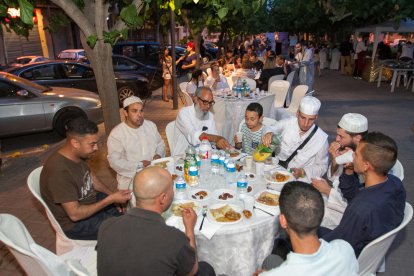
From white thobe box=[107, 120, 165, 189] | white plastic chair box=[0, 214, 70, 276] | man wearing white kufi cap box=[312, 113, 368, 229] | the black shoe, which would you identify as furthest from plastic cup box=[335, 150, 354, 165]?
white plastic chair box=[0, 214, 70, 276]

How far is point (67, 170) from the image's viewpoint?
113 inches

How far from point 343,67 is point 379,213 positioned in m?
18.7

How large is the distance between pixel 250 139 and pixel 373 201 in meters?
2.43

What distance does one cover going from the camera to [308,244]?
1905mm

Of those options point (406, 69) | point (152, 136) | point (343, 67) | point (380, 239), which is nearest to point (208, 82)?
point (152, 136)

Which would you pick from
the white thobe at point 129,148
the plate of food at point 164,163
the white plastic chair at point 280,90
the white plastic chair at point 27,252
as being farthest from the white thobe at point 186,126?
the white plastic chair at point 280,90

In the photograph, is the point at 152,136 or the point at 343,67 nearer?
the point at 152,136

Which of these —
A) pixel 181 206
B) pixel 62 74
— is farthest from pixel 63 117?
pixel 181 206

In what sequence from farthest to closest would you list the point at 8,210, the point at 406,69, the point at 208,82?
the point at 406,69
the point at 208,82
the point at 8,210

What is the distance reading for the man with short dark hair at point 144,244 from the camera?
6.19ft

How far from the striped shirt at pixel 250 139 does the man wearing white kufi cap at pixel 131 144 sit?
Result: 1.27m

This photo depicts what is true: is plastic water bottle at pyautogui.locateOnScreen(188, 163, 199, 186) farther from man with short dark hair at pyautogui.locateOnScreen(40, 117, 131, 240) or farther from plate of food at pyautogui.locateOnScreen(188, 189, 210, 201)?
man with short dark hair at pyautogui.locateOnScreen(40, 117, 131, 240)

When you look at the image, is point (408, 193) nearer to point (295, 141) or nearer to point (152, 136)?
point (295, 141)

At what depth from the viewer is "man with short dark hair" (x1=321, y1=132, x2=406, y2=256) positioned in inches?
92.5
